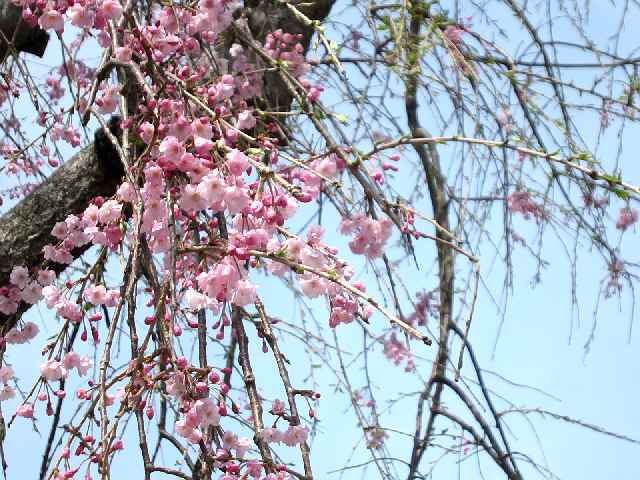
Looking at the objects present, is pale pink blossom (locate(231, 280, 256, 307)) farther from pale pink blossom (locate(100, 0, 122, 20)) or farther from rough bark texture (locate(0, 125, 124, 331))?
rough bark texture (locate(0, 125, 124, 331))

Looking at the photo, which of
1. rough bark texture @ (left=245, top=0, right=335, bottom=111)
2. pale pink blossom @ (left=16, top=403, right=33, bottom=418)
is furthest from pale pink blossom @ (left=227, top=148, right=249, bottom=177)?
rough bark texture @ (left=245, top=0, right=335, bottom=111)

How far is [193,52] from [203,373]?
1441 millimetres

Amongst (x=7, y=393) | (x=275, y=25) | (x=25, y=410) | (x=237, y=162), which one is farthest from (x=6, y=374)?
(x=275, y=25)

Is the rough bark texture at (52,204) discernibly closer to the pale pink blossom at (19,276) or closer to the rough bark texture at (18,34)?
the pale pink blossom at (19,276)

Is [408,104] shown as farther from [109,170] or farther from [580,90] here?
[109,170]

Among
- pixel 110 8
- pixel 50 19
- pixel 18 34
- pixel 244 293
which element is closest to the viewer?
pixel 244 293

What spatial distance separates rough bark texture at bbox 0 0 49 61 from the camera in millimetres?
2912

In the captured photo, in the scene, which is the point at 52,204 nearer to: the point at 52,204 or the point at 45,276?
the point at 52,204

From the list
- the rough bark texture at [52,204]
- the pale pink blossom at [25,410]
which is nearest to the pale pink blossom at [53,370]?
the pale pink blossom at [25,410]

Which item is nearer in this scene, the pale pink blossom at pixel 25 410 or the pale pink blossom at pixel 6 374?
the pale pink blossom at pixel 25 410

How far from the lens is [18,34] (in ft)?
9.78

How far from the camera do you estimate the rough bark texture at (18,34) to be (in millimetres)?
2912

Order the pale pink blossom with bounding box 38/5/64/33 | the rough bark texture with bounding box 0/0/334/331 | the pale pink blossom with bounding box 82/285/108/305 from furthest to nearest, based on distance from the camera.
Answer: the rough bark texture with bounding box 0/0/334/331 → the pale pink blossom with bounding box 38/5/64/33 → the pale pink blossom with bounding box 82/285/108/305

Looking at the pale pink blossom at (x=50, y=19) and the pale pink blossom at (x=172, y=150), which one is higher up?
the pale pink blossom at (x=50, y=19)
